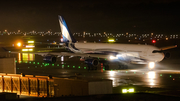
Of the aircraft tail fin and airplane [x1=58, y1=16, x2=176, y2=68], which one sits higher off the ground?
the aircraft tail fin

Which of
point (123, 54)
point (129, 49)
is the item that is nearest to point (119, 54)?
point (123, 54)

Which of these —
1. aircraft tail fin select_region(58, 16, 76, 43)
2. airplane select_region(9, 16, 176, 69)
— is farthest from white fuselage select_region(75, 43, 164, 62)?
aircraft tail fin select_region(58, 16, 76, 43)

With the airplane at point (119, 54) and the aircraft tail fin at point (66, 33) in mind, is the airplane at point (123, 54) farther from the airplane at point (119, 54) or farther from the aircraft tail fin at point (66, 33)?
the aircraft tail fin at point (66, 33)

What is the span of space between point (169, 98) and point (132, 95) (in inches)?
116

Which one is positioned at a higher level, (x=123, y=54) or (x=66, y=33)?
(x=66, y=33)

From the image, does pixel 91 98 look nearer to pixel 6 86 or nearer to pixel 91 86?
pixel 91 86

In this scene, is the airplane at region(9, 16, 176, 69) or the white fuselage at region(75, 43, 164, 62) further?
the airplane at region(9, 16, 176, 69)

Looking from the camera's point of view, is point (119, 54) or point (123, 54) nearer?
point (123, 54)

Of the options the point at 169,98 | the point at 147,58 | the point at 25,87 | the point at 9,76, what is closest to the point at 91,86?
the point at 169,98

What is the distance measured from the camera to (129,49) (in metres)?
52.2

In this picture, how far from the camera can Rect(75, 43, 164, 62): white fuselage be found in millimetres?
49188

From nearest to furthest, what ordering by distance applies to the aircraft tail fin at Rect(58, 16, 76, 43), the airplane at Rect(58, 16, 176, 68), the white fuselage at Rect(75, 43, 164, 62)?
1. the white fuselage at Rect(75, 43, 164, 62)
2. the airplane at Rect(58, 16, 176, 68)
3. the aircraft tail fin at Rect(58, 16, 76, 43)

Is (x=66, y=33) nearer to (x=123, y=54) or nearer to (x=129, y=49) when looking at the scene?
(x=123, y=54)

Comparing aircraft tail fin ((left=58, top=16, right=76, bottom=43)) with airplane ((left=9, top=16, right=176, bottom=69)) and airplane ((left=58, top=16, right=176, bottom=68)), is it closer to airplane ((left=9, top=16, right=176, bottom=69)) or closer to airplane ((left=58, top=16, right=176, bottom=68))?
airplane ((left=9, top=16, right=176, bottom=69))
